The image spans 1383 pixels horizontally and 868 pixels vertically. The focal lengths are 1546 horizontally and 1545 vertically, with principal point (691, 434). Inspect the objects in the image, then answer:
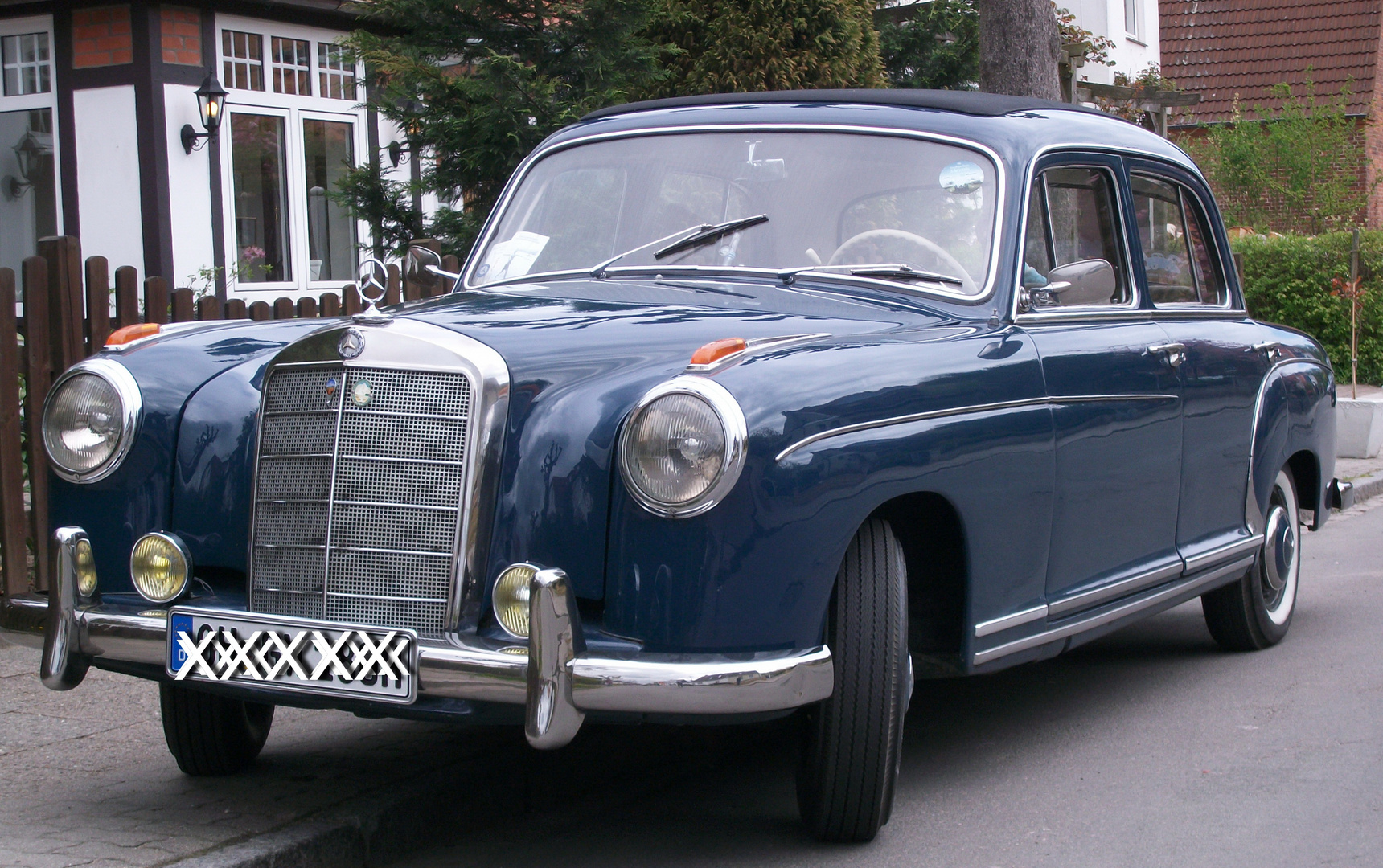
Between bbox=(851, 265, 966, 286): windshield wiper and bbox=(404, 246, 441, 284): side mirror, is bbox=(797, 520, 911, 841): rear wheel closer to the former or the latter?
bbox=(851, 265, 966, 286): windshield wiper

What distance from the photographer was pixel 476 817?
4.36 meters

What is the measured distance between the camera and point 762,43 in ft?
34.1

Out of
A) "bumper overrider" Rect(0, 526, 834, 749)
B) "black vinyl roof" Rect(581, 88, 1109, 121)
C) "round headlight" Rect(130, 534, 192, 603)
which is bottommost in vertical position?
"bumper overrider" Rect(0, 526, 834, 749)

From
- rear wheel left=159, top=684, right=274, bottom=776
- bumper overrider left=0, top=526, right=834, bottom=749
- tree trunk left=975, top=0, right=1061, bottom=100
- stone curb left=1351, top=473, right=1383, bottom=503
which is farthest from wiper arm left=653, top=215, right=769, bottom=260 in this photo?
stone curb left=1351, top=473, right=1383, bottom=503

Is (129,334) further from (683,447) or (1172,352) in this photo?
(1172,352)

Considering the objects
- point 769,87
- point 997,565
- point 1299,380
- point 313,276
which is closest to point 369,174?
point 769,87

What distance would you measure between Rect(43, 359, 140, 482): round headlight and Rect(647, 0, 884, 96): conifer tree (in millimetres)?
6833

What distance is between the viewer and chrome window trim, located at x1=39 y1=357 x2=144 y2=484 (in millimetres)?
3891

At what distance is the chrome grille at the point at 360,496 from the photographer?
352cm

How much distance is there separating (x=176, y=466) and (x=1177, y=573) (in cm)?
324

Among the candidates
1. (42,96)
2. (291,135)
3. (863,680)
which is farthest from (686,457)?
(291,135)

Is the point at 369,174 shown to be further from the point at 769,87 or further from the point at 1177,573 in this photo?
the point at 1177,573

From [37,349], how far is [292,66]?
837cm

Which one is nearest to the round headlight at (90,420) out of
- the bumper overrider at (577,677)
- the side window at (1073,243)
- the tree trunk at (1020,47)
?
the bumper overrider at (577,677)
